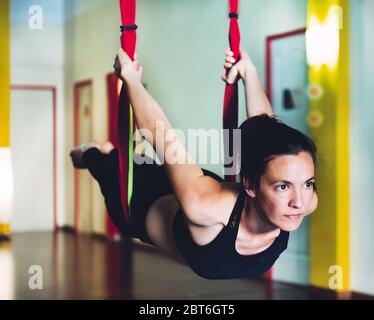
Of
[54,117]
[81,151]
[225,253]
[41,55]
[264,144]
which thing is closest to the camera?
[264,144]

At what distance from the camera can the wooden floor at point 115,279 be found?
3.92m

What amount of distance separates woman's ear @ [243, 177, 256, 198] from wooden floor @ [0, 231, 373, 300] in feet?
8.10

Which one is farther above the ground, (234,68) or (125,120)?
(234,68)

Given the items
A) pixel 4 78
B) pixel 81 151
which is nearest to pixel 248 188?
pixel 81 151

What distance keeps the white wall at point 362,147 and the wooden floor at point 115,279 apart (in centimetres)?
22

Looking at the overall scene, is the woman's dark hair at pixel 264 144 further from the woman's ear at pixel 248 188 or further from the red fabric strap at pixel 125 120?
the red fabric strap at pixel 125 120

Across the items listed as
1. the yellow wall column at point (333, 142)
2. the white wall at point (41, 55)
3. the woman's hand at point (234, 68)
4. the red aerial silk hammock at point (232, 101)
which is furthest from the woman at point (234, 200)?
the white wall at point (41, 55)

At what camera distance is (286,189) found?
1.49 metres

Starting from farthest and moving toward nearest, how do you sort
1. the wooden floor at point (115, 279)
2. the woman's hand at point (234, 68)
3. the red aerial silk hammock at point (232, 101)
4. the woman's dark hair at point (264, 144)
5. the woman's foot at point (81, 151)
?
the wooden floor at point (115, 279) → the woman's foot at point (81, 151) → the woman's hand at point (234, 68) → the red aerial silk hammock at point (232, 101) → the woman's dark hair at point (264, 144)

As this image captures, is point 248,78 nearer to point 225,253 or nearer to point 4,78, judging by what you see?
point 225,253

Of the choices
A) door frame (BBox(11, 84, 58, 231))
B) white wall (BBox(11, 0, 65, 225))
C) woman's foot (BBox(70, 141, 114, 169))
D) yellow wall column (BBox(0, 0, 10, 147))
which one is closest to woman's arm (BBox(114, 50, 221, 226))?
woman's foot (BBox(70, 141, 114, 169))

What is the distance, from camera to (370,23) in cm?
373

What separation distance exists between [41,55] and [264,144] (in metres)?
6.13

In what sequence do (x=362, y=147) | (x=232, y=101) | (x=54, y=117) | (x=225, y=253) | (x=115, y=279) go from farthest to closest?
1. (x=54, y=117)
2. (x=115, y=279)
3. (x=362, y=147)
4. (x=232, y=101)
5. (x=225, y=253)
